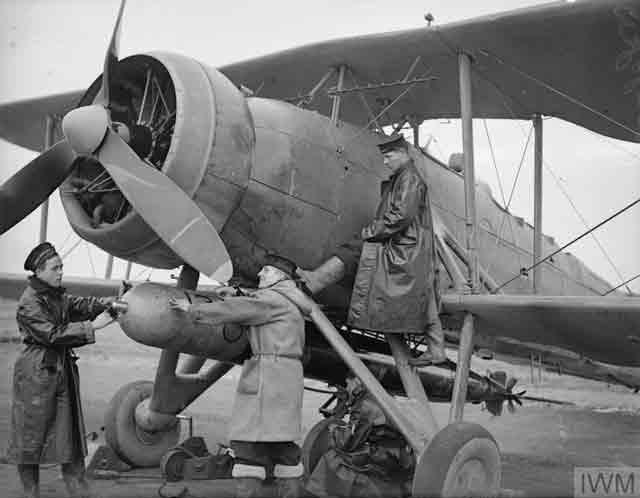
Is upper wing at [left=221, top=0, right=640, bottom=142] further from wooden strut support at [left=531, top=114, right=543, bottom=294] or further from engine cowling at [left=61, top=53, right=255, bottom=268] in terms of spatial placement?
engine cowling at [left=61, top=53, right=255, bottom=268]

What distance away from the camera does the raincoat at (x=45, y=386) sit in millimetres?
4340

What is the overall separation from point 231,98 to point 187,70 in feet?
1.11

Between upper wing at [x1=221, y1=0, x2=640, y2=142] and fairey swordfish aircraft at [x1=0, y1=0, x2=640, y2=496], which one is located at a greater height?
upper wing at [x1=221, y1=0, x2=640, y2=142]

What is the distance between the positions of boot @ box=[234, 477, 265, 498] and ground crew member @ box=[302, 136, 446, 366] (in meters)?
1.39

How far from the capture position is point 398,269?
16.7 ft

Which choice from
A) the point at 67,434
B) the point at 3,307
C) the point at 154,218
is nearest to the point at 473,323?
the point at 154,218

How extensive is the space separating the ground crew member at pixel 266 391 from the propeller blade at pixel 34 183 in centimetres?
132

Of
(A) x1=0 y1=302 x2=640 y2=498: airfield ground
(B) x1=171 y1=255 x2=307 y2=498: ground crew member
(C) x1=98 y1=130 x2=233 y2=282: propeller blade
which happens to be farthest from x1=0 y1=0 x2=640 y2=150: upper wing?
(A) x1=0 y1=302 x2=640 y2=498: airfield ground

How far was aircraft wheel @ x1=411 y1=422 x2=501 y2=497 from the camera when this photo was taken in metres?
4.36

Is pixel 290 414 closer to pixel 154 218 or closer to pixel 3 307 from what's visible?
pixel 154 218

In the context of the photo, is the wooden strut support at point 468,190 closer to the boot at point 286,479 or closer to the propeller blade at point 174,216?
the boot at point 286,479

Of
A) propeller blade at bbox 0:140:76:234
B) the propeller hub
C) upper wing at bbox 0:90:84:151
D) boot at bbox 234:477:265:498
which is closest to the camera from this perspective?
boot at bbox 234:477:265:498

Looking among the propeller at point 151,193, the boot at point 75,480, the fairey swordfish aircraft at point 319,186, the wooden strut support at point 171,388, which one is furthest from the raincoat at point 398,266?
the boot at point 75,480

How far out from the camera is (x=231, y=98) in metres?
4.78
